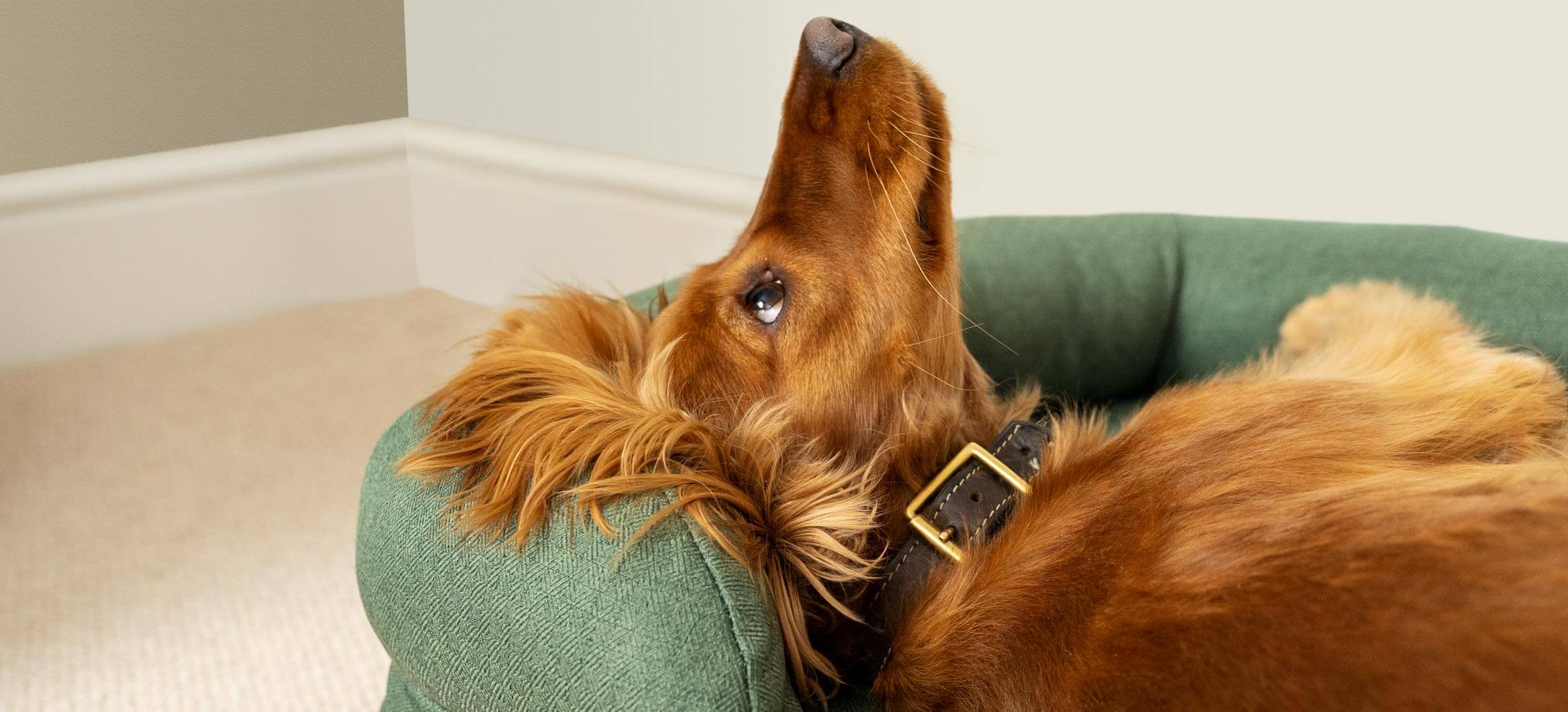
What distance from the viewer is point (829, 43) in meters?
1.12

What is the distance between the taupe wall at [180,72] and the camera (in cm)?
225

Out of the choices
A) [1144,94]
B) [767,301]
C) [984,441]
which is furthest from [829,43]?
[1144,94]

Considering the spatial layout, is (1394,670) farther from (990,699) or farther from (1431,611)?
(990,699)

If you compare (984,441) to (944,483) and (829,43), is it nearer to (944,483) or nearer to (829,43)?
(944,483)

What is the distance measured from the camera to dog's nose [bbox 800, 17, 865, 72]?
1.12 meters

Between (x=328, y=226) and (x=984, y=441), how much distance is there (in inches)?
83.1

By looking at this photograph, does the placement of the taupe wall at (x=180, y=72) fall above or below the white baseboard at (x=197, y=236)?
above

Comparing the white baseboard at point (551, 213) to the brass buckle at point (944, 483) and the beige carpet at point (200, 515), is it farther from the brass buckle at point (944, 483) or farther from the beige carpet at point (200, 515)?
the brass buckle at point (944, 483)

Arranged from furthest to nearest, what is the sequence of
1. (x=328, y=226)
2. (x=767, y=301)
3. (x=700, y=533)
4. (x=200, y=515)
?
(x=328, y=226) < (x=200, y=515) < (x=767, y=301) < (x=700, y=533)

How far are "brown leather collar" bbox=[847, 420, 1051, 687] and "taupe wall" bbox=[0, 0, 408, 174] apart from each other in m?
2.08

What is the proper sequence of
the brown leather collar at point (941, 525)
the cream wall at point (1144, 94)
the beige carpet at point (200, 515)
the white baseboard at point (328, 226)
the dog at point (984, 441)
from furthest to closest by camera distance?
the white baseboard at point (328, 226) → the cream wall at point (1144, 94) → the beige carpet at point (200, 515) → the brown leather collar at point (941, 525) → the dog at point (984, 441)

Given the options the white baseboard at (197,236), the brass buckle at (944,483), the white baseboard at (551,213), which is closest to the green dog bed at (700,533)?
the brass buckle at (944,483)

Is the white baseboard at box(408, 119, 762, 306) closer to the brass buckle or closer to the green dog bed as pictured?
the green dog bed

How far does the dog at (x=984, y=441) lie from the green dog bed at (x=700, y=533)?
1.8 inches
